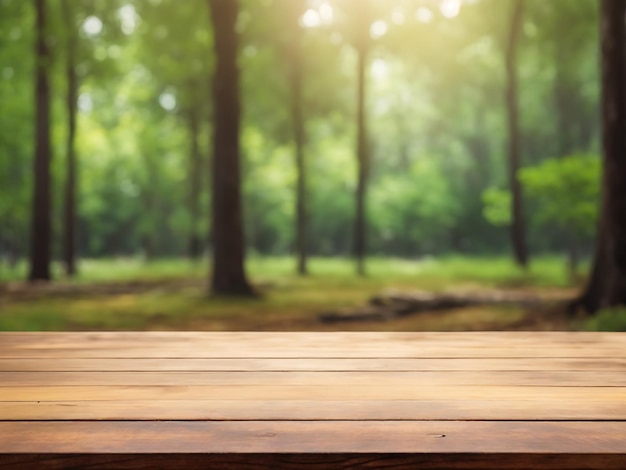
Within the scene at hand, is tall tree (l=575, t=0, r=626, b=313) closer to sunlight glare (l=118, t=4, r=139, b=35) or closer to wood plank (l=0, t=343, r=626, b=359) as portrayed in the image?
wood plank (l=0, t=343, r=626, b=359)

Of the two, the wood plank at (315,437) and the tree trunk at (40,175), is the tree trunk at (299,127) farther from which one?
the wood plank at (315,437)

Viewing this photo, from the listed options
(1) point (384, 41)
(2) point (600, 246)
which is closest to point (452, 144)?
(1) point (384, 41)

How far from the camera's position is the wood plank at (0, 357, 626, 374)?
116 inches

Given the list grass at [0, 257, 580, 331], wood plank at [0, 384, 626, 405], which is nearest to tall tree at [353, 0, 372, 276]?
grass at [0, 257, 580, 331]

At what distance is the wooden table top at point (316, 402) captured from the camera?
6.40 feet

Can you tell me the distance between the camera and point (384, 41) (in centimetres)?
2325

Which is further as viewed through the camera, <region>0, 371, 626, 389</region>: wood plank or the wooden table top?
<region>0, 371, 626, 389</region>: wood plank

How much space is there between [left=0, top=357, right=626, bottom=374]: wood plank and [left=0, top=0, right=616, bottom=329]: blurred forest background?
4.90 m

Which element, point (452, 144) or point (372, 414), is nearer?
point (372, 414)

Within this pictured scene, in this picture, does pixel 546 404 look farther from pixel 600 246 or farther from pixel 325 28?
pixel 325 28

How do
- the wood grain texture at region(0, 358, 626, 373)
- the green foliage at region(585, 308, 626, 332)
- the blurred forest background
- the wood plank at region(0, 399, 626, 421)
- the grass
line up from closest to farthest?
the wood plank at region(0, 399, 626, 421)
the wood grain texture at region(0, 358, 626, 373)
the green foliage at region(585, 308, 626, 332)
the grass
the blurred forest background

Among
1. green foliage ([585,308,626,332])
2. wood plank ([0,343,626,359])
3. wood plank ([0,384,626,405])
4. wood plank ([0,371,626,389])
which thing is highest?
wood plank ([0,384,626,405])

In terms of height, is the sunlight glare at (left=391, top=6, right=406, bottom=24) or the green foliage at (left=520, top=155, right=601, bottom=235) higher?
the sunlight glare at (left=391, top=6, right=406, bottom=24)

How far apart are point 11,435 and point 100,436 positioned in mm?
279
